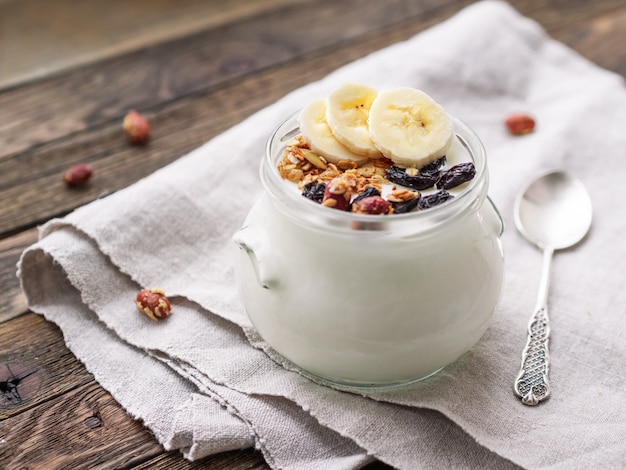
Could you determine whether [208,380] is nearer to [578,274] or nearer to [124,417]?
[124,417]

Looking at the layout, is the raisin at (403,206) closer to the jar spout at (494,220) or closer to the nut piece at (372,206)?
the nut piece at (372,206)

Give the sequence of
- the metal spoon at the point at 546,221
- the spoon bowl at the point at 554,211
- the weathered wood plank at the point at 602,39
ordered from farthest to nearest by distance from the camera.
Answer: the weathered wood plank at the point at 602,39, the spoon bowl at the point at 554,211, the metal spoon at the point at 546,221

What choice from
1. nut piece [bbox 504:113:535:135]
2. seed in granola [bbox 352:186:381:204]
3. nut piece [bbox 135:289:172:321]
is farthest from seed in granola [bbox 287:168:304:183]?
nut piece [bbox 504:113:535:135]

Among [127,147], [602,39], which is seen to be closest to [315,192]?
[127,147]

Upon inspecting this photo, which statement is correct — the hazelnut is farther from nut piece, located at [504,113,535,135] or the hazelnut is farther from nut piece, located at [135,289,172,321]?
nut piece, located at [504,113,535,135]

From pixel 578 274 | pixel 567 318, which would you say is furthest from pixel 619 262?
pixel 567 318

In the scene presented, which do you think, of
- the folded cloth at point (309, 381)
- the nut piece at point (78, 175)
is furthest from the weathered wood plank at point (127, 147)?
the folded cloth at point (309, 381)
